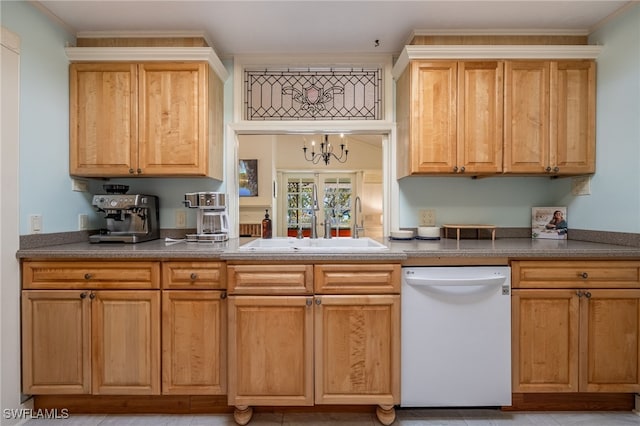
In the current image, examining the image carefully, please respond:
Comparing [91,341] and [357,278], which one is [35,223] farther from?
[357,278]

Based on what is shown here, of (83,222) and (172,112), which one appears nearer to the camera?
(172,112)

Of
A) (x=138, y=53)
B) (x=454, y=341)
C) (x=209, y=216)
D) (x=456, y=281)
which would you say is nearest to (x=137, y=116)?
(x=138, y=53)

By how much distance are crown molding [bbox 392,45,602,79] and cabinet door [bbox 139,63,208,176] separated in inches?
53.6

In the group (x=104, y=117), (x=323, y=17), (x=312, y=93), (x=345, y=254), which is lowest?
(x=345, y=254)

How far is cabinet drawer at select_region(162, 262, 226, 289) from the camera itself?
1911 mm

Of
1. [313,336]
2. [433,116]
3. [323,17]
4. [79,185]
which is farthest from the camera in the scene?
[79,185]

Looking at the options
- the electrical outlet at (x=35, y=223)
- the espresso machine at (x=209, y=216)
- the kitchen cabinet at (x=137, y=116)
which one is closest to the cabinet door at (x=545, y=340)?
the espresso machine at (x=209, y=216)

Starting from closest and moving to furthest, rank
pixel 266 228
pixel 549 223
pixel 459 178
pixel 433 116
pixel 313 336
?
1. pixel 313 336
2. pixel 433 116
3. pixel 549 223
4. pixel 459 178
5. pixel 266 228

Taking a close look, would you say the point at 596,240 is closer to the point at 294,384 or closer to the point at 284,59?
the point at 294,384

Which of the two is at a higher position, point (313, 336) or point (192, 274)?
point (192, 274)

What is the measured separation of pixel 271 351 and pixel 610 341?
70.6 inches

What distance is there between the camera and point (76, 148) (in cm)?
226

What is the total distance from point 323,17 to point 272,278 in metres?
1.57

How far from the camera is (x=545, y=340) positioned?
1905 millimetres
